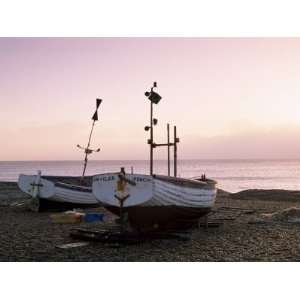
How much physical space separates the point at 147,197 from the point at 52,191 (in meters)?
12.1

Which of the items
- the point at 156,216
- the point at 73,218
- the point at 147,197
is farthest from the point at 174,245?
the point at 73,218

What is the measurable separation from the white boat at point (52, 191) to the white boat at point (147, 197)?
9979 millimetres

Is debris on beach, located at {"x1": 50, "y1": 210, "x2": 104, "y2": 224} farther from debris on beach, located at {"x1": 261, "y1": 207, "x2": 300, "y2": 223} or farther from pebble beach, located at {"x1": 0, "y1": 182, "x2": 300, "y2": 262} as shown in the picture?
debris on beach, located at {"x1": 261, "y1": 207, "x2": 300, "y2": 223}

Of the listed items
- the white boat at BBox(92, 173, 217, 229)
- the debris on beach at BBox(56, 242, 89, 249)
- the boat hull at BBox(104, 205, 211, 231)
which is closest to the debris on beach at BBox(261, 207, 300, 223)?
the boat hull at BBox(104, 205, 211, 231)

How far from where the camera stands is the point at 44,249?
1368 centimetres

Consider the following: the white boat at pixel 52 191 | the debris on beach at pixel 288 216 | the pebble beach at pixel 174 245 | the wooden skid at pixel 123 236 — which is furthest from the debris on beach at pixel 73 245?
the white boat at pixel 52 191

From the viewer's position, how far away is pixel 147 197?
14.8 meters

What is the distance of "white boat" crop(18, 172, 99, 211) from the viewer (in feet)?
84.7

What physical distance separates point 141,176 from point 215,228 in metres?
5.17

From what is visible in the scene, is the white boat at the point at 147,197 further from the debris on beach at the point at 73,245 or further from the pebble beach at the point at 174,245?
the debris on beach at the point at 73,245

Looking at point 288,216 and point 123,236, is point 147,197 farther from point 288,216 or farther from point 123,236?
point 288,216
